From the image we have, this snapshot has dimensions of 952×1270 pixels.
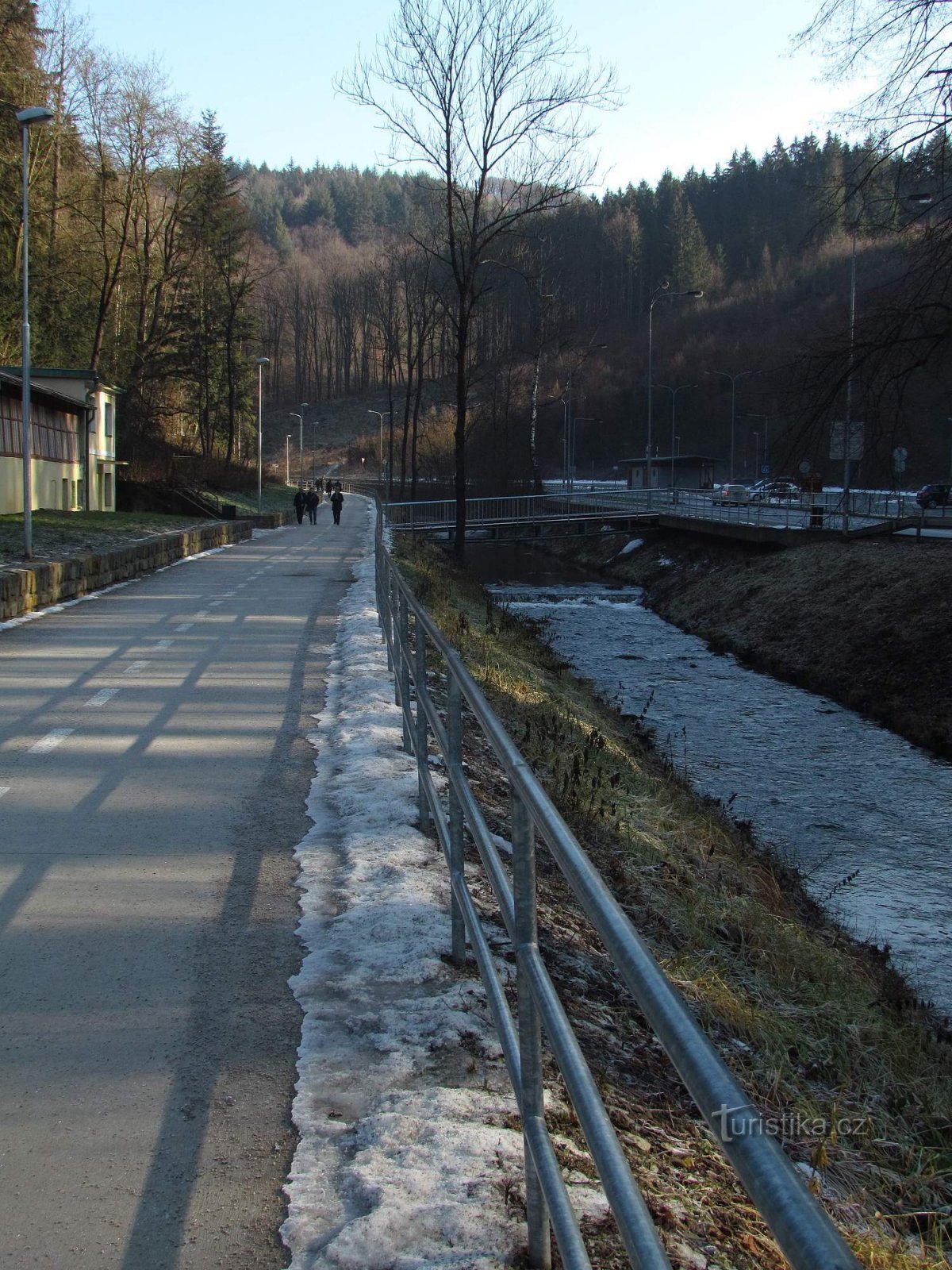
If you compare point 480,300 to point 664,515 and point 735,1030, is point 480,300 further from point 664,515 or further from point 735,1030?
point 735,1030

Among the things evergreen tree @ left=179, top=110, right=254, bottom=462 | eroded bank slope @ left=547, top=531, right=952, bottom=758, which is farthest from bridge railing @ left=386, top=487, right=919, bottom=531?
evergreen tree @ left=179, top=110, right=254, bottom=462

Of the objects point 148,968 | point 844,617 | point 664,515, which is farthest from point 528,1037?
point 664,515

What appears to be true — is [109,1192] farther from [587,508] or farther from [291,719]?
[587,508]

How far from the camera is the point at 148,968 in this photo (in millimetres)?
4664

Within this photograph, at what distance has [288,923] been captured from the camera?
5168 mm

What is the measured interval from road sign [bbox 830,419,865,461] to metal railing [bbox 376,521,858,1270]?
19.1 metres

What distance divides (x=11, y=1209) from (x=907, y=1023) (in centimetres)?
548

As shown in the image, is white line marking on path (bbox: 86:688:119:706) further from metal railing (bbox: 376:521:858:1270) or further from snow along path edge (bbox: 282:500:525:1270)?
metal railing (bbox: 376:521:858:1270)

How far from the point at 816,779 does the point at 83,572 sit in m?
12.1

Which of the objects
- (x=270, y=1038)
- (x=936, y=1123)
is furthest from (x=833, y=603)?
(x=270, y=1038)

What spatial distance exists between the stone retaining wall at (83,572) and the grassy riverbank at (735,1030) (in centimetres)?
828

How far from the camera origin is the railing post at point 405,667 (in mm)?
7906

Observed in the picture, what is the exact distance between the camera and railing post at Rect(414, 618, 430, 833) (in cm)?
597

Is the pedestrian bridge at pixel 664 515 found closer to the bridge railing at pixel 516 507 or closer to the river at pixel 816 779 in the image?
the bridge railing at pixel 516 507
